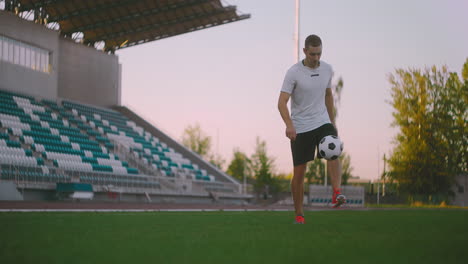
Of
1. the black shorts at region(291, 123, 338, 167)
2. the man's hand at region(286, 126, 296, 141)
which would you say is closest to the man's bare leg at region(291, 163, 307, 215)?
the black shorts at region(291, 123, 338, 167)

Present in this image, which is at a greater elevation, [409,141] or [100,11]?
[100,11]

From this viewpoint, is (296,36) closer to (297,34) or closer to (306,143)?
(297,34)

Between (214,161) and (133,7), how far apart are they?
37557 mm

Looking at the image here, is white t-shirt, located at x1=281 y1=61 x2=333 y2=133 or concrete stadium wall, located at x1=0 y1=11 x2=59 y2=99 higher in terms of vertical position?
concrete stadium wall, located at x1=0 y1=11 x2=59 y2=99

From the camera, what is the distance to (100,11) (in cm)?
3102

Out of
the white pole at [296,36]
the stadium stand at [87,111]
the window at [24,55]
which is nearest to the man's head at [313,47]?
the stadium stand at [87,111]

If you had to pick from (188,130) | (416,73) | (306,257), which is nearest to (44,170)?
(306,257)

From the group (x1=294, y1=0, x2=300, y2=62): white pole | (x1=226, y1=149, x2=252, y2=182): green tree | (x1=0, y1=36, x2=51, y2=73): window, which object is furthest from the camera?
(x1=226, y1=149, x2=252, y2=182): green tree

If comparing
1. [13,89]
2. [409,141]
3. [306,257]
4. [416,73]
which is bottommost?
[306,257]

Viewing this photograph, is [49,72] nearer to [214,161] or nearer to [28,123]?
[28,123]

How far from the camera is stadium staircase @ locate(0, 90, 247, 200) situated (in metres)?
21.5

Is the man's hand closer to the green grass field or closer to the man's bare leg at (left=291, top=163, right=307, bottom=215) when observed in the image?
the man's bare leg at (left=291, top=163, right=307, bottom=215)

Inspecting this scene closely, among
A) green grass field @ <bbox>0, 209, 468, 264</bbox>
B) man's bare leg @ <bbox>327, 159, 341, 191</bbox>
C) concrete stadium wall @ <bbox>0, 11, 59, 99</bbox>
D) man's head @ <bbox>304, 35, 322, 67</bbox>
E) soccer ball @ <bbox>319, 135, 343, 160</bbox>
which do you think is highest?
concrete stadium wall @ <bbox>0, 11, 59, 99</bbox>

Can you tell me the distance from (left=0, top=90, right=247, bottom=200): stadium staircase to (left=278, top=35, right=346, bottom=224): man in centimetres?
1533
